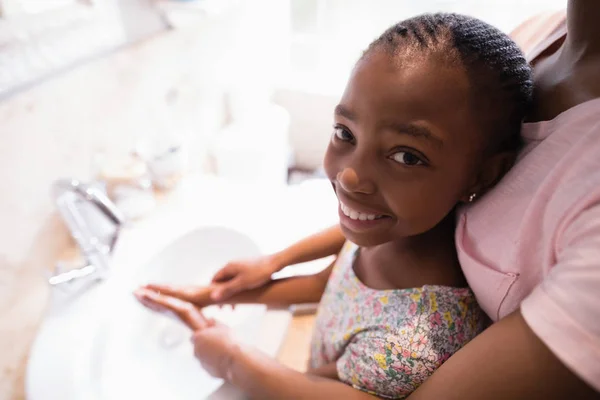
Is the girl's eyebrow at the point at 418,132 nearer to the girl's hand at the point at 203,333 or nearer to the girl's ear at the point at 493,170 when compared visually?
the girl's ear at the point at 493,170

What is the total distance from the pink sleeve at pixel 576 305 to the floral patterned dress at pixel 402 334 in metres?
0.17

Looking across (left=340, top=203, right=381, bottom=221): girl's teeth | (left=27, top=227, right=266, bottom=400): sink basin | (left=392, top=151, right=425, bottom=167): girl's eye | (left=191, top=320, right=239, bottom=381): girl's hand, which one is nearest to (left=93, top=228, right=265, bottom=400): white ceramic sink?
(left=27, top=227, right=266, bottom=400): sink basin

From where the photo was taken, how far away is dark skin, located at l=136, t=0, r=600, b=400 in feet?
1.07

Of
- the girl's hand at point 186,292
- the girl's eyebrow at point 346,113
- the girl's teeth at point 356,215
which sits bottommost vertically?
the girl's hand at point 186,292

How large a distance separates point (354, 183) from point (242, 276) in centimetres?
37

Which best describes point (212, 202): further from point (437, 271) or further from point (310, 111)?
point (310, 111)

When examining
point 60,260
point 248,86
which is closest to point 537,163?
point 60,260

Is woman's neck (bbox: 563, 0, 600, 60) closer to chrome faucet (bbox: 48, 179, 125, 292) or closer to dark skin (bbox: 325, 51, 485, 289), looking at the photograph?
dark skin (bbox: 325, 51, 485, 289)

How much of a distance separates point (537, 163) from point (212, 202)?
685 mm

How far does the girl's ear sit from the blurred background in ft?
2.15

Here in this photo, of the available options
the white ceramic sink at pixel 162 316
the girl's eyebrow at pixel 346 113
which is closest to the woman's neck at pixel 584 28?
the girl's eyebrow at pixel 346 113

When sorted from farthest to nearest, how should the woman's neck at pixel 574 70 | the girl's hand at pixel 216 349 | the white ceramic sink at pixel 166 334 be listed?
1. the white ceramic sink at pixel 166 334
2. the girl's hand at pixel 216 349
3. the woman's neck at pixel 574 70

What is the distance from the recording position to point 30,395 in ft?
1.97

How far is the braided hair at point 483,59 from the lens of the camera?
42 centimetres
